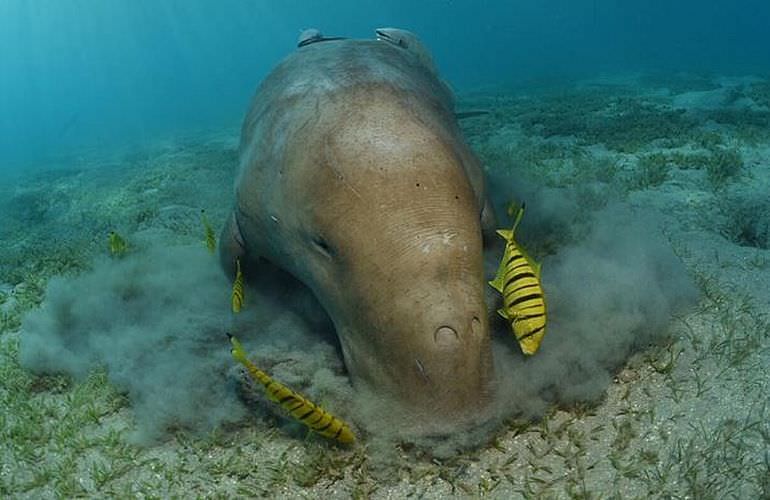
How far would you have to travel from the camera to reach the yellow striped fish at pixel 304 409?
306 centimetres

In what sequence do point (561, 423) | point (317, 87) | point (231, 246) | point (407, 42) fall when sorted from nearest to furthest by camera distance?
point (561, 423)
point (317, 87)
point (231, 246)
point (407, 42)

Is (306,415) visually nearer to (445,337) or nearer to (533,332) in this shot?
(445,337)

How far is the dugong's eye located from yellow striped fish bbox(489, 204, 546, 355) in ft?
3.29

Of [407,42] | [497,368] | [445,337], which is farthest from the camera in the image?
[407,42]

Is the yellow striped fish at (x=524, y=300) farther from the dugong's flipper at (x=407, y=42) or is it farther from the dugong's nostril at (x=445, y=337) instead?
the dugong's flipper at (x=407, y=42)

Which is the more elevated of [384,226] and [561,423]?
[384,226]

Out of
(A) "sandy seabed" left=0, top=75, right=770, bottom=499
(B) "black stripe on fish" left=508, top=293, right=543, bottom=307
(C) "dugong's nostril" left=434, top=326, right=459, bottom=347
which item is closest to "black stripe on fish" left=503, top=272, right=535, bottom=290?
(B) "black stripe on fish" left=508, top=293, right=543, bottom=307

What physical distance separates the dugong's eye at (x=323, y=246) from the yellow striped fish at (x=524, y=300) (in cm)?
100

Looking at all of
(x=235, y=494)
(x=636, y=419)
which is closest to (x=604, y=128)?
(x=636, y=419)

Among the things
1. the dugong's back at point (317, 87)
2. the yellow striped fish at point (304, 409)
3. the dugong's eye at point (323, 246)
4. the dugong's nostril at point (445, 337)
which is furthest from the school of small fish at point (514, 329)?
the dugong's back at point (317, 87)

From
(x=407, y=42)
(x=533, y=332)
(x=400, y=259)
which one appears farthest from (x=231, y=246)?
(x=407, y=42)

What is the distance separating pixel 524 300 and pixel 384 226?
2.82 feet

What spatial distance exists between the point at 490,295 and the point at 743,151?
283 inches

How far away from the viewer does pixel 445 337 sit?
2812 mm
